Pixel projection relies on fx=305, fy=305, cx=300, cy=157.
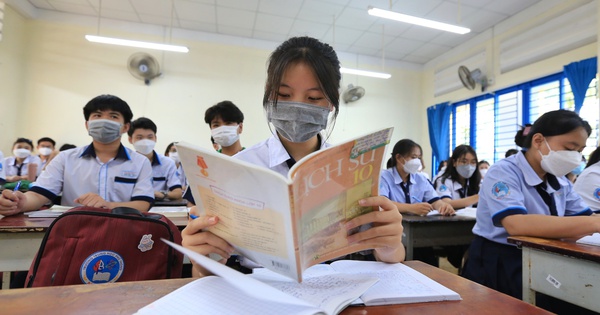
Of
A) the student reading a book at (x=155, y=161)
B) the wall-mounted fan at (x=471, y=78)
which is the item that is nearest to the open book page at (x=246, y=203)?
the student reading a book at (x=155, y=161)

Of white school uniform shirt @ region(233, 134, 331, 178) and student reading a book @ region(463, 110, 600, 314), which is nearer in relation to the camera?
white school uniform shirt @ region(233, 134, 331, 178)

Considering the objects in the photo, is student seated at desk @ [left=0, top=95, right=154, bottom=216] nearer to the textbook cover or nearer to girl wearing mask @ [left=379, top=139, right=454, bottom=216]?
the textbook cover

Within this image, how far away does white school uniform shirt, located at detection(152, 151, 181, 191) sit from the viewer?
3.09 meters

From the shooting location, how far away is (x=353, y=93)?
631cm

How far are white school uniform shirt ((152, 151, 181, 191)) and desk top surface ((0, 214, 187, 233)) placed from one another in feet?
5.28

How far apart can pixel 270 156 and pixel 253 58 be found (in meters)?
5.41

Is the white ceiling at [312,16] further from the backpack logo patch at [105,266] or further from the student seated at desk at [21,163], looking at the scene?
the backpack logo patch at [105,266]

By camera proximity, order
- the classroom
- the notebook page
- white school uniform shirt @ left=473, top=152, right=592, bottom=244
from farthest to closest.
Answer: the classroom
white school uniform shirt @ left=473, top=152, right=592, bottom=244
the notebook page

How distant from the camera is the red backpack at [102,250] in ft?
2.81

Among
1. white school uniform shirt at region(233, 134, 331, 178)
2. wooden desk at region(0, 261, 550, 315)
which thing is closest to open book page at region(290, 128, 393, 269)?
wooden desk at region(0, 261, 550, 315)

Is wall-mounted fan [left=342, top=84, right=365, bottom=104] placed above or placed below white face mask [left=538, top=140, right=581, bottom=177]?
above

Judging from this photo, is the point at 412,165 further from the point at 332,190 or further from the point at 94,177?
the point at 94,177

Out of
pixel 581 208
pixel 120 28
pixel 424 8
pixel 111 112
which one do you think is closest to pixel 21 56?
pixel 120 28

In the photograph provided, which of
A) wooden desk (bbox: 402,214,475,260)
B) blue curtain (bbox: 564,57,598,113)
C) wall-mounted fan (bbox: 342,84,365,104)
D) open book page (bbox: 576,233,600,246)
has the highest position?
wall-mounted fan (bbox: 342,84,365,104)
